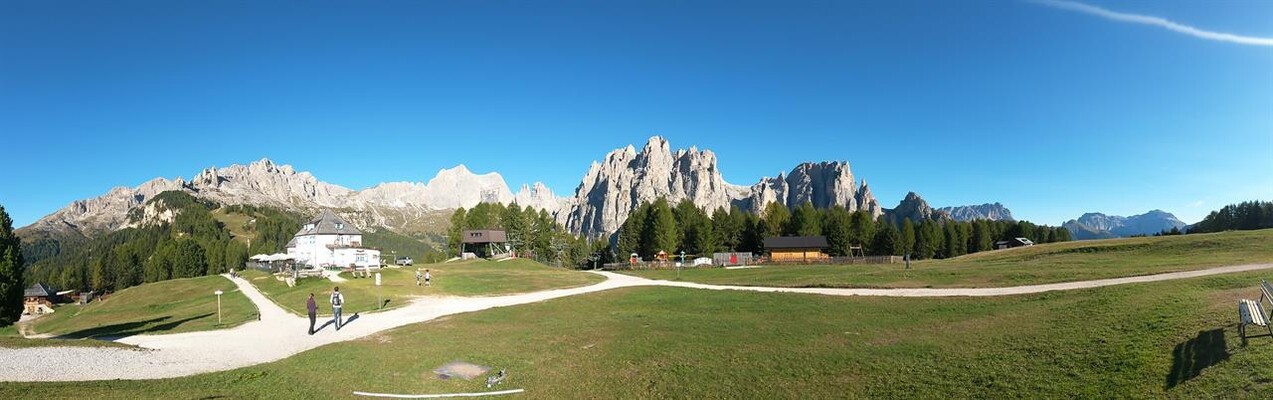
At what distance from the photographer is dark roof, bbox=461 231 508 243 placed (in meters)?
113

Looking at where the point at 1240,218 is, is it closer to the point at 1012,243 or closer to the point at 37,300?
the point at 1012,243

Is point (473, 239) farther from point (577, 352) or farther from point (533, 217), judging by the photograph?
point (577, 352)

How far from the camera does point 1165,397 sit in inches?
426

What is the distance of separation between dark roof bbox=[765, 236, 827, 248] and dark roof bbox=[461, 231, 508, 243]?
55.2m

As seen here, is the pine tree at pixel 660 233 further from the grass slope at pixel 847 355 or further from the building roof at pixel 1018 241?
the building roof at pixel 1018 241

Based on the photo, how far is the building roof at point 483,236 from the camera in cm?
11294

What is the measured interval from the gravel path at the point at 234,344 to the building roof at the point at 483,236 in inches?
2876

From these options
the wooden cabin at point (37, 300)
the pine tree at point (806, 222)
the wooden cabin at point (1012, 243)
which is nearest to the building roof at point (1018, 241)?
the wooden cabin at point (1012, 243)

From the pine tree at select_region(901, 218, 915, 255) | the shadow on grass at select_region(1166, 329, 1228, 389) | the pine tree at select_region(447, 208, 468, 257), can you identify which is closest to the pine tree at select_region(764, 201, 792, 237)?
the pine tree at select_region(901, 218, 915, 255)

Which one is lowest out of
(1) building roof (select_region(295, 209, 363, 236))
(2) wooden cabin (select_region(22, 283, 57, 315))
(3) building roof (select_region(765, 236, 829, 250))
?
(2) wooden cabin (select_region(22, 283, 57, 315))

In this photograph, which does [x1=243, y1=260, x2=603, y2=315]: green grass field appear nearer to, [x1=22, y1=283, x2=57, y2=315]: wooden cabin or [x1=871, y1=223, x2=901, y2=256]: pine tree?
[x1=871, y1=223, x2=901, y2=256]: pine tree

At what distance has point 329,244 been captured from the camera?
9356 cm

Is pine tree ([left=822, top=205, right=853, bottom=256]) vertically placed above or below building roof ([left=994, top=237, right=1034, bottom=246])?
above

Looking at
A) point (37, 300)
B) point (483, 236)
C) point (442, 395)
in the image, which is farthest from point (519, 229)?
point (37, 300)
